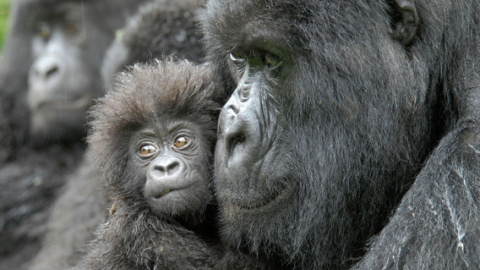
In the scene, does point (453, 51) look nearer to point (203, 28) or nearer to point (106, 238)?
point (203, 28)

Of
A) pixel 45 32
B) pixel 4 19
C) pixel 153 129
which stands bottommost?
pixel 153 129

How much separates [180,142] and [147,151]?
172 millimetres

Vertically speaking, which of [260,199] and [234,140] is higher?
[234,140]

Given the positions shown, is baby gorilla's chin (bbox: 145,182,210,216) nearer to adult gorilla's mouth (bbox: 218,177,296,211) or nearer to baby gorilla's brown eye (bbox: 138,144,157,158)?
baby gorilla's brown eye (bbox: 138,144,157,158)

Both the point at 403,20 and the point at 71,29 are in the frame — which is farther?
the point at 71,29

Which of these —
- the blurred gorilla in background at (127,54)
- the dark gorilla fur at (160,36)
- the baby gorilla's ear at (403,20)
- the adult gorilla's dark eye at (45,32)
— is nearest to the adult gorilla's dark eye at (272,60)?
the baby gorilla's ear at (403,20)

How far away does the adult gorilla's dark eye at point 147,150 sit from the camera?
3.47 m

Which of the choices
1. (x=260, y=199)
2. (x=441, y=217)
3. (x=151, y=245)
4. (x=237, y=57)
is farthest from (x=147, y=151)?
(x=441, y=217)

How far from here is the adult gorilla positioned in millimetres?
2742

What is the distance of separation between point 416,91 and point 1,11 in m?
5.10

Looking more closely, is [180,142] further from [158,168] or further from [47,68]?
[47,68]

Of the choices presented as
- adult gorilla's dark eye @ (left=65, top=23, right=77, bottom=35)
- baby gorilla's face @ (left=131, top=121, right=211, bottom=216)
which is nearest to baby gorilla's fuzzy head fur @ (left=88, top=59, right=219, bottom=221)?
baby gorilla's face @ (left=131, top=121, right=211, bottom=216)

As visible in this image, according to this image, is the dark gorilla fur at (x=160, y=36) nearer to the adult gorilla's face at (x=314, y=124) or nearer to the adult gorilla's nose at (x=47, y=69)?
the adult gorilla's nose at (x=47, y=69)

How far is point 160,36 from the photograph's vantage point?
4930 mm
